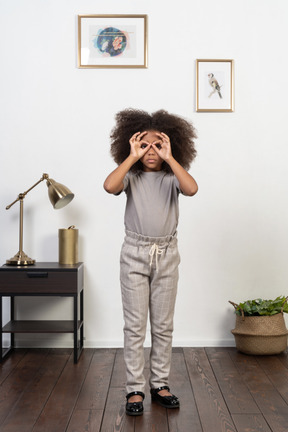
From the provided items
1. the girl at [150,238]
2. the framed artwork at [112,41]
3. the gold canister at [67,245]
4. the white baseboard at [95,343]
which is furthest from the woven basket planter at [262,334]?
the framed artwork at [112,41]

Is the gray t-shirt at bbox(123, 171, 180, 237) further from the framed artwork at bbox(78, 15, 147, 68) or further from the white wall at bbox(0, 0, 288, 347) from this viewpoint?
the framed artwork at bbox(78, 15, 147, 68)

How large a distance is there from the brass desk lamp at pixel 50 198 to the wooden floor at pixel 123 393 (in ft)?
1.78

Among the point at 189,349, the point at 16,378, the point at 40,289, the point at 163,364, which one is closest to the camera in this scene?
the point at 163,364

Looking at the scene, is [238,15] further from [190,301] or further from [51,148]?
[190,301]

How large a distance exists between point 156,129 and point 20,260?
1.27m

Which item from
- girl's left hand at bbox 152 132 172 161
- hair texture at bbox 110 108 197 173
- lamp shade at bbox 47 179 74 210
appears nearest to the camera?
girl's left hand at bbox 152 132 172 161

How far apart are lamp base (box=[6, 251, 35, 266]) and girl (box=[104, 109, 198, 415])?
1.01m

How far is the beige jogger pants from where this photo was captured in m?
2.18

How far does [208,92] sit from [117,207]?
0.89 metres

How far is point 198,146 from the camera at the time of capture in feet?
10.8

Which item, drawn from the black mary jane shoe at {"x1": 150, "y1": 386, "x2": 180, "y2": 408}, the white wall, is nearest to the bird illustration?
the white wall

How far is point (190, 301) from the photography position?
332cm

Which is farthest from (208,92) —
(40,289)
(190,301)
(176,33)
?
(40,289)

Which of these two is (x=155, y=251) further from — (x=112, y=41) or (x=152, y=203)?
(x=112, y=41)
